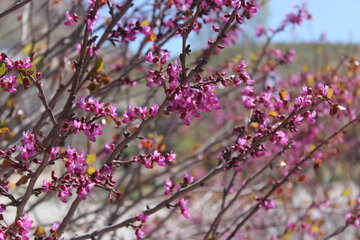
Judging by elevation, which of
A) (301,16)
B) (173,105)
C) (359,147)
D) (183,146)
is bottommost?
(173,105)

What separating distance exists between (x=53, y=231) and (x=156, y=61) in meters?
0.92

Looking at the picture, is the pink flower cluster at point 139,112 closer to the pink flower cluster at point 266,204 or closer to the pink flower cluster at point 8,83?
the pink flower cluster at point 8,83

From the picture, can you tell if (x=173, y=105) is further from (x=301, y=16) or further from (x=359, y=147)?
(x=359, y=147)

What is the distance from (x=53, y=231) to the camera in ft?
6.93

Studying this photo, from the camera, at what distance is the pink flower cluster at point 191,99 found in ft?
6.05

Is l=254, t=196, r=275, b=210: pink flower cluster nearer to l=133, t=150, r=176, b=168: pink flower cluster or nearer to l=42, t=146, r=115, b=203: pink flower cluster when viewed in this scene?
l=133, t=150, r=176, b=168: pink flower cluster

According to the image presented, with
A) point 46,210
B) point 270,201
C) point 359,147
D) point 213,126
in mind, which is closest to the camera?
point 270,201

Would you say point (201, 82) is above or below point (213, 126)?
below

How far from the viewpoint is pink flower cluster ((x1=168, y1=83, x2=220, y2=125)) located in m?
1.84

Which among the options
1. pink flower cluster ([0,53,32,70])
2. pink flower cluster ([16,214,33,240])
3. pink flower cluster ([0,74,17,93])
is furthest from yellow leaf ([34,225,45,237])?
pink flower cluster ([0,53,32,70])

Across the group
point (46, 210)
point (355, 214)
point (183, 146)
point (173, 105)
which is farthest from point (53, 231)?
point (183, 146)

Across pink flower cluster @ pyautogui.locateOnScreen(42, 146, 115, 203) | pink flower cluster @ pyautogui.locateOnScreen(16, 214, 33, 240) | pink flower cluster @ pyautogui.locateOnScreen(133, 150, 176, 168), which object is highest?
pink flower cluster @ pyautogui.locateOnScreen(133, 150, 176, 168)

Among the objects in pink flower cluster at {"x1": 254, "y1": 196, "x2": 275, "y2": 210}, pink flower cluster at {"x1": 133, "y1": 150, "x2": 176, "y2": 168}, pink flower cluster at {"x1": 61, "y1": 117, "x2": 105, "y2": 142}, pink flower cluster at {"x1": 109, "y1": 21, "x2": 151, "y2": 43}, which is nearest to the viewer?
pink flower cluster at {"x1": 61, "y1": 117, "x2": 105, "y2": 142}

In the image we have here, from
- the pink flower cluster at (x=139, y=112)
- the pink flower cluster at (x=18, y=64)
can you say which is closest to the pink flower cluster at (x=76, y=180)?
the pink flower cluster at (x=139, y=112)
